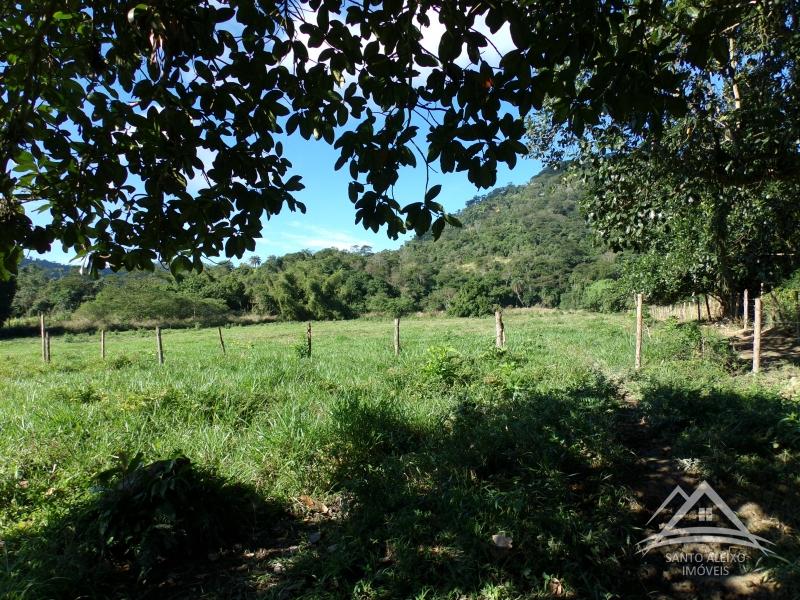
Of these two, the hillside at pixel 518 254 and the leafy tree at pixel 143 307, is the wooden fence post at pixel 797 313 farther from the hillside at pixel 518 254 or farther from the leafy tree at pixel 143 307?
the leafy tree at pixel 143 307

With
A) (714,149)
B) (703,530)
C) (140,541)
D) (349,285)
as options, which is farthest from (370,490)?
(349,285)

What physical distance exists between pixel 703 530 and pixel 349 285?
195 feet

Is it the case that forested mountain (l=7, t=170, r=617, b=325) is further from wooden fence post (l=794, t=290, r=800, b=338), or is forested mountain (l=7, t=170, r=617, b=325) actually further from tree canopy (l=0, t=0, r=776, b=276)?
wooden fence post (l=794, t=290, r=800, b=338)

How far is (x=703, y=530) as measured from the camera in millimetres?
3080

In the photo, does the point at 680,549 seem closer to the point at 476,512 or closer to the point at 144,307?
the point at 476,512

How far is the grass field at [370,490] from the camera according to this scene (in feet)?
9.27

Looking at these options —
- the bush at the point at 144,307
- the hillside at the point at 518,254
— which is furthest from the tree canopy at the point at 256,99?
the bush at the point at 144,307

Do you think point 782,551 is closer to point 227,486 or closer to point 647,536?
point 647,536

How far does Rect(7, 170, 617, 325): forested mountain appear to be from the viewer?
42.4 metres

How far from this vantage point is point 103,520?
2973 millimetres

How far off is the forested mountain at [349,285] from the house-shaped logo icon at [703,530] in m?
4.07

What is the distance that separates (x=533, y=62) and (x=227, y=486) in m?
3.73

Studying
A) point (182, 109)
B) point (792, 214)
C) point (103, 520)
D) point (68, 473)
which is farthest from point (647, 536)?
point (792, 214)

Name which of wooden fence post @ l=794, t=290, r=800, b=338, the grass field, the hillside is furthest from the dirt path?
wooden fence post @ l=794, t=290, r=800, b=338
